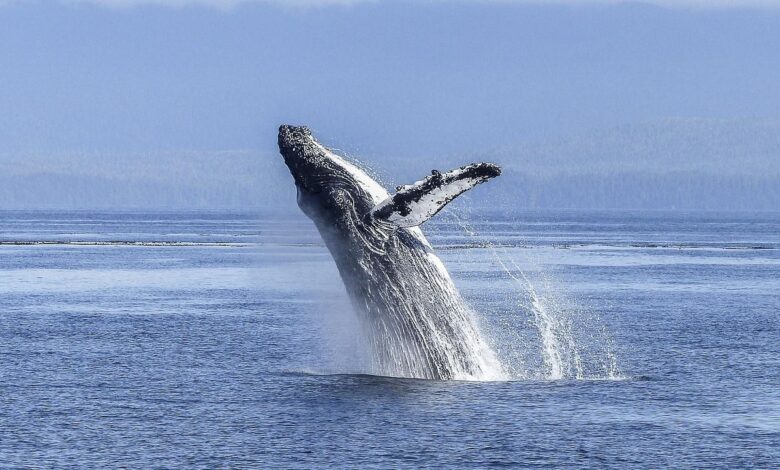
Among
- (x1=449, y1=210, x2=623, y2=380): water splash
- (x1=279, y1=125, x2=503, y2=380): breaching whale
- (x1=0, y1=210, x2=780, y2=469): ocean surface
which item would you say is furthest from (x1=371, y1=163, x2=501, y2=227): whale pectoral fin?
(x1=279, y1=125, x2=503, y2=380): breaching whale

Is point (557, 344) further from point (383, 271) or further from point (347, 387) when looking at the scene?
point (383, 271)

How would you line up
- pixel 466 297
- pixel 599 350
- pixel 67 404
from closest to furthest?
1. pixel 67 404
2. pixel 599 350
3. pixel 466 297

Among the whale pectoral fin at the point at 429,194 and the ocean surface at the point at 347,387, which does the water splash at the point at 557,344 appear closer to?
the ocean surface at the point at 347,387

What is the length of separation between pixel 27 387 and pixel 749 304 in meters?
24.8

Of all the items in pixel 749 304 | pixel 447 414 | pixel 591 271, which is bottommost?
pixel 447 414

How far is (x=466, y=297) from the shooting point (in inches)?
1620

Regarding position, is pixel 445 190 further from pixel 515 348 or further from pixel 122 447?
pixel 515 348

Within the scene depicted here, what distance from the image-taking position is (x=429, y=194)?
16.7 metres

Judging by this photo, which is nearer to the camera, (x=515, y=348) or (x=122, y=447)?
(x=122, y=447)

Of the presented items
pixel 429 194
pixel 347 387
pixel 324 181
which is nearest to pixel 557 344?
pixel 347 387

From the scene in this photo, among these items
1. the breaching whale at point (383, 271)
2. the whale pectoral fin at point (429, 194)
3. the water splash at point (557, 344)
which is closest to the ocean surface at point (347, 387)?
the water splash at point (557, 344)

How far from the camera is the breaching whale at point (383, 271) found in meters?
18.3

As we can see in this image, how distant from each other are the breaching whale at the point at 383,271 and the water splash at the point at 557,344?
1017mm

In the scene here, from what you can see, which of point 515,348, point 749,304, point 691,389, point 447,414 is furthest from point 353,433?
point 749,304
